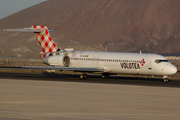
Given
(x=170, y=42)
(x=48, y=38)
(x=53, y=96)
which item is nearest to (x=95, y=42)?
(x=170, y=42)

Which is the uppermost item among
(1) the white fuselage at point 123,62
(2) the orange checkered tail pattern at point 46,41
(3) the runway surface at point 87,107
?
(2) the orange checkered tail pattern at point 46,41

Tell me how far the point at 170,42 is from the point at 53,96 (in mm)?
180026

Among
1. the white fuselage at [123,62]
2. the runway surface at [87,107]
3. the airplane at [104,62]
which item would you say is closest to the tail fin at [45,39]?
the airplane at [104,62]

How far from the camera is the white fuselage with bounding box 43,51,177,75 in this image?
1318 inches

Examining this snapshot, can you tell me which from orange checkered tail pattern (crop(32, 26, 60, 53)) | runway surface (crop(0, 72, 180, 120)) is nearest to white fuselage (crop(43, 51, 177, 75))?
orange checkered tail pattern (crop(32, 26, 60, 53))

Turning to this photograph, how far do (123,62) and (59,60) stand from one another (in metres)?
7.68

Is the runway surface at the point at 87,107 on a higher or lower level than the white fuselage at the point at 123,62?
lower

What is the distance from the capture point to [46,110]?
15094 mm

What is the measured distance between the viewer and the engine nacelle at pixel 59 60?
1521 inches

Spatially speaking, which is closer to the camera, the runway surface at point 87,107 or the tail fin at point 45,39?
the runway surface at point 87,107

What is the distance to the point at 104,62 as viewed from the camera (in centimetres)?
3662

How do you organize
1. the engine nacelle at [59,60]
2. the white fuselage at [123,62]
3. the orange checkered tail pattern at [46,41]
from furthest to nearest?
the orange checkered tail pattern at [46,41], the engine nacelle at [59,60], the white fuselage at [123,62]

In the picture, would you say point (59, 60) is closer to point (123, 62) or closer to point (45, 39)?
point (45, 39)

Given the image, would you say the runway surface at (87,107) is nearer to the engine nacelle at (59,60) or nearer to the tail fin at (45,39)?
the engine nacelle at (59,60)
